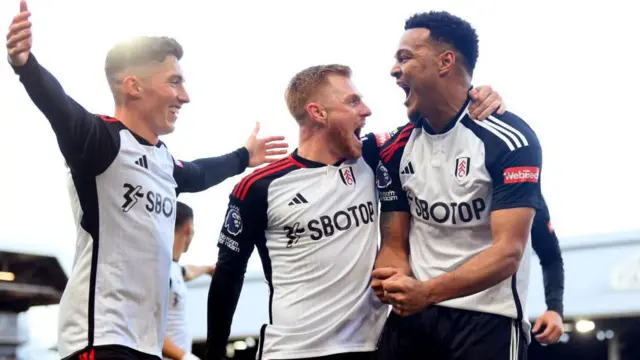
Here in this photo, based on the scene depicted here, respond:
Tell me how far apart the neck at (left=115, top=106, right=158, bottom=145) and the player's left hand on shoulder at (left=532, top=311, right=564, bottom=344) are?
69.0 inches

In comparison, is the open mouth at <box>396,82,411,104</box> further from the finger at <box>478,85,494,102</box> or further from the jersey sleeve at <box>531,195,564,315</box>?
the jersey sleeve at <box>531,195,564,315</box>

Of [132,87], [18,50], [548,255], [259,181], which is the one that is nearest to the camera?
[18,50]

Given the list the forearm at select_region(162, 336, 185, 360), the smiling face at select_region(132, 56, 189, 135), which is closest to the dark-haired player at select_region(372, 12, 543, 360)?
the smiling face at select_region(132, 56, 189, 135)

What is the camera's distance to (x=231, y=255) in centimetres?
379

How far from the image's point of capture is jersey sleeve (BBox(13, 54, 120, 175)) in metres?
3.00

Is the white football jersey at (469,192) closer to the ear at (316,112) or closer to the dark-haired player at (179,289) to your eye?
the ear at (316,112)

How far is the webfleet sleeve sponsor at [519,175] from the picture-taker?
10.6 ft

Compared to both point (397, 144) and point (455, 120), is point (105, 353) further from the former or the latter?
point (455, 120)

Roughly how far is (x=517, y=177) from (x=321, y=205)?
2.75 feet

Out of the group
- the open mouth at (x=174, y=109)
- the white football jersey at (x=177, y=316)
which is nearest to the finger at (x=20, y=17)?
the open mouth at (x=174, y=109)

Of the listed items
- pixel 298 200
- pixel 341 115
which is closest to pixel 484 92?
pixel 341 115

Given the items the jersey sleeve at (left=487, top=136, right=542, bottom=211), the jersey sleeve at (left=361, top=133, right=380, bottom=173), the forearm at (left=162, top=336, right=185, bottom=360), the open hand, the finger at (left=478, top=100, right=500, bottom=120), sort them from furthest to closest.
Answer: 1. the forearm at (left=162, top=336, right=185, bottom=360)
2. the jersey sleeve at (left=361, top=133, right=380, bottom=173)
3. the finger at (left=478, top=100, right=500, bottom=120)
4. the jersey sleeve at (left=487, top=136, right=542, bottom=211)
5. the open hand

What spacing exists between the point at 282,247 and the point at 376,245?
39 cm

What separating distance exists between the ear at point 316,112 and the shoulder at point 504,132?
0.67m
